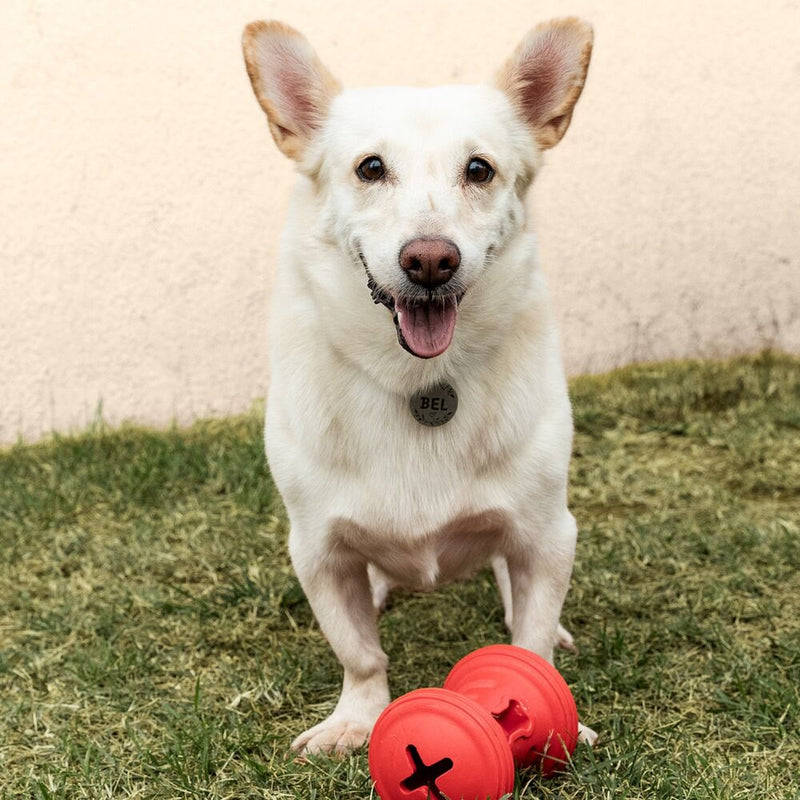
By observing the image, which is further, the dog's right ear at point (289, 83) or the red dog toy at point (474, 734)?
the dog's right ear at point (289, 83)

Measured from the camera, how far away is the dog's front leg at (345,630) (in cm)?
250

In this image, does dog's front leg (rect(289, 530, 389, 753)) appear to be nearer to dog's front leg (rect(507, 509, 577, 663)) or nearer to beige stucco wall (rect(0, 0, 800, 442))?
dog's front leg (rect(507, 509, 577, 663))

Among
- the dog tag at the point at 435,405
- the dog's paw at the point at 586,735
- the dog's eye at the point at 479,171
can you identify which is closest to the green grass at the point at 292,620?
the dog's paw at the point at 586,735

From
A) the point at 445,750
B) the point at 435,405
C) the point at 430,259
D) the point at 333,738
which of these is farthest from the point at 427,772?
the point at 430,259

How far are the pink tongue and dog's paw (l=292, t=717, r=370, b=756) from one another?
0.92m

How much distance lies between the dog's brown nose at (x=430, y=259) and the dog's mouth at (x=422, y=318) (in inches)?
3.2

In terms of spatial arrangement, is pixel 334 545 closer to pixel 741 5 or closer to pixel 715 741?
pixel 715 741

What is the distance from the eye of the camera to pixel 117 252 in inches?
194

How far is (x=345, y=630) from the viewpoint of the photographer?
2535mm

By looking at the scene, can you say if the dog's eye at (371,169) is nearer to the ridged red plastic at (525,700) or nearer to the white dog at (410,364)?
the white dog at (410,364)

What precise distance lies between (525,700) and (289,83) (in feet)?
5.12

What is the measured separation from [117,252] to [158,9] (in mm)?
1132

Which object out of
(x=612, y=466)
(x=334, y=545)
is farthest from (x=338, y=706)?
(x=612, y=466)

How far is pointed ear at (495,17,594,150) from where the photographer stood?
8.10ft
